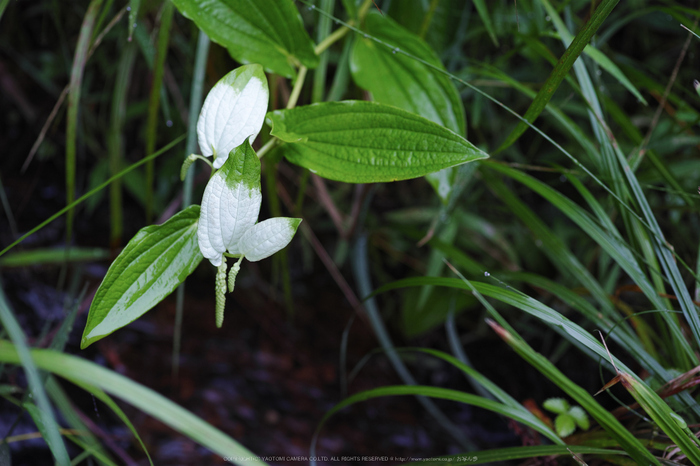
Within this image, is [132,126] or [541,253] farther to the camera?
[132,126]

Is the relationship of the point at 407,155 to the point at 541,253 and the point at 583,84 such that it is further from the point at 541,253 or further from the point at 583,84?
the point at 541,253

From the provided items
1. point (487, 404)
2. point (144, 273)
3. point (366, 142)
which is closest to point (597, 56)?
point (366, 142)

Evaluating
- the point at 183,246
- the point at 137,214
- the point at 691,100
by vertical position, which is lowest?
the point at 137,214

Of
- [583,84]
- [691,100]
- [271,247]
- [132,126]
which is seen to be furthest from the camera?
[132,126]

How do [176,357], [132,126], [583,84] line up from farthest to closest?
[132,126] → [176,357] → [583,84]

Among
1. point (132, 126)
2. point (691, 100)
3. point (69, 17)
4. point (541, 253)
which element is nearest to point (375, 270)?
point (541, 253)

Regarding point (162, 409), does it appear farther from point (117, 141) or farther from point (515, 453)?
point (117, 141)
